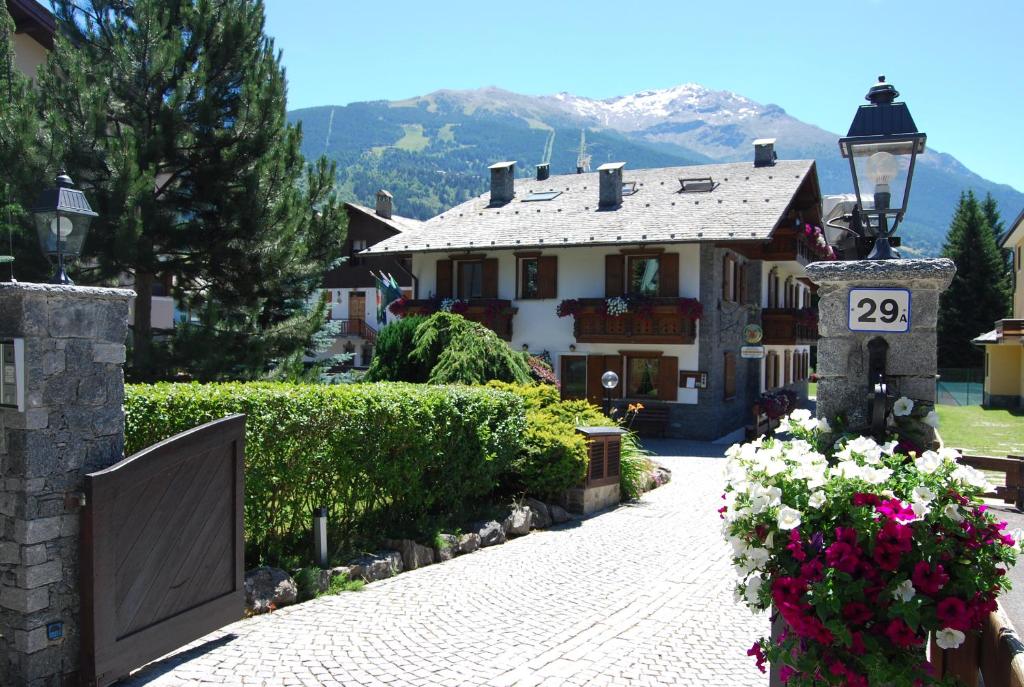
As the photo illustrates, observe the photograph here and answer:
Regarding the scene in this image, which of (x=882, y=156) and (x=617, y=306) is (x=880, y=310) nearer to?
(x=882, y=156)

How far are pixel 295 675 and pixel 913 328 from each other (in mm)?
4272

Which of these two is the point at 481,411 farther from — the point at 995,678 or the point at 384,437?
the point at 995,678

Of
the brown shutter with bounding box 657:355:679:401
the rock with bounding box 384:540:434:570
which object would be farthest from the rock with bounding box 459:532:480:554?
the brown shutter with bounding box 657:355:679:401

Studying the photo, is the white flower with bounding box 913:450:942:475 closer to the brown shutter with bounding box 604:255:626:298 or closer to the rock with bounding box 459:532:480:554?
the rock with bounding box 459:532:480:554

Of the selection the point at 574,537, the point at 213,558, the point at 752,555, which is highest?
the point at 752,555

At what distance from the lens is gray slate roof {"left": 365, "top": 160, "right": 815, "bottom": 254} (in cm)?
2348

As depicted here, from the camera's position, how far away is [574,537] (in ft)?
34.4

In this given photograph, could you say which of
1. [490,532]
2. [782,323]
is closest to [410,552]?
[490,532]

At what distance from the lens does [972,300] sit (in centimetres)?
5172

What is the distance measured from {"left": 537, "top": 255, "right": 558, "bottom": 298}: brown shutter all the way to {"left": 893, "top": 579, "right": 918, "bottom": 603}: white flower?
22.1m

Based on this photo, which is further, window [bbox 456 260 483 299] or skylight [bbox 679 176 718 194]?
skylight [bbox 679 176 718 194]

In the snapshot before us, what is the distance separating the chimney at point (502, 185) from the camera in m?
29.6

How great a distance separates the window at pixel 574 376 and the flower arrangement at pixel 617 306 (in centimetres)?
189

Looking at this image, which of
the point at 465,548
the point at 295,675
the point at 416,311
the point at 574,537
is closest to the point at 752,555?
the point at 295,675
